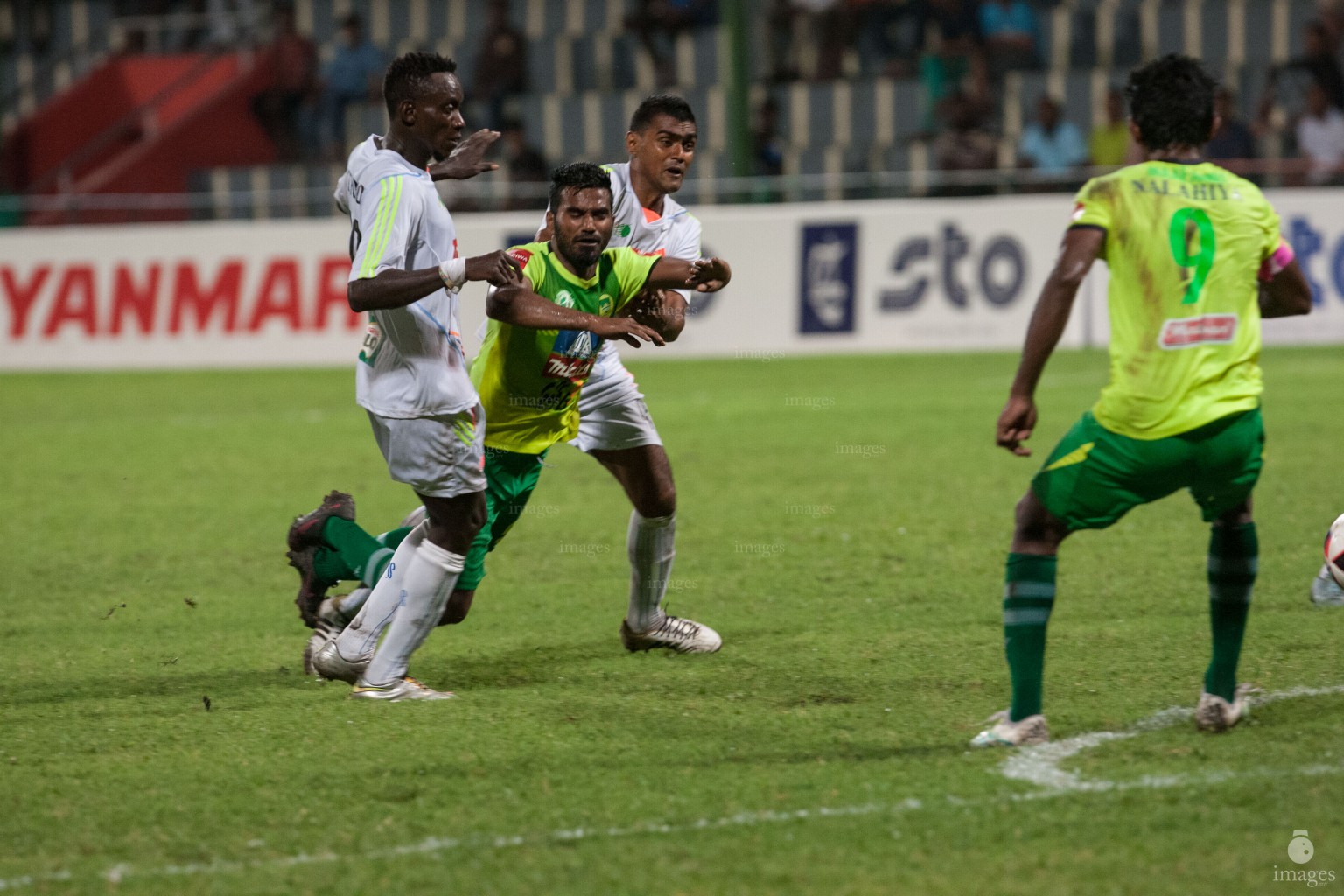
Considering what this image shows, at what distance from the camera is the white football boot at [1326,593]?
602cm

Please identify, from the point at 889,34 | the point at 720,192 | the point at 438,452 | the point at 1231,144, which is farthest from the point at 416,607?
the point at 889,34

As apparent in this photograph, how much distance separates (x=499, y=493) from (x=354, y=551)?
526 millimetres

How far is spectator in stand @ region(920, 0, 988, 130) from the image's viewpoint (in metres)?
19.5

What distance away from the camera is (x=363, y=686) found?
5141 mm

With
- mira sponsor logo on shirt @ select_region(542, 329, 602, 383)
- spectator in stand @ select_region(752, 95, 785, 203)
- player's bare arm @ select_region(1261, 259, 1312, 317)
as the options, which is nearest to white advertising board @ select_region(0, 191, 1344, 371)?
spectator in stand @ select_region(752, 95, 785, 203)

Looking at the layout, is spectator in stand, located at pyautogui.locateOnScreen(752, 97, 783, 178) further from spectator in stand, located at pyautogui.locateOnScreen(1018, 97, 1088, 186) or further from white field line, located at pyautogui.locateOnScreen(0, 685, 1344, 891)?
white field line, located at pyautogui.locateOnScreen(0, 685, 1344, 891)

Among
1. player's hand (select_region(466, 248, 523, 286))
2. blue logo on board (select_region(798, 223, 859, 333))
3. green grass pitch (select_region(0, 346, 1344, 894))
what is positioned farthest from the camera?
blue logo on board (select_region(798, 223, 859, 333))

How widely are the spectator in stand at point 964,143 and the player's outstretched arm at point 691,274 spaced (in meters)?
11.8

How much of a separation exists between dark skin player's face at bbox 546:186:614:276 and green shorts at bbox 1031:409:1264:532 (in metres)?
1.64

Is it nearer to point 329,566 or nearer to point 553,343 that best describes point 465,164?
point 553,343

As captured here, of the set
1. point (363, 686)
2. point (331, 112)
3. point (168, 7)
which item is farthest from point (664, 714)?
point (168, 7)

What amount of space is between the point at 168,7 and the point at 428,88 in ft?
74.3

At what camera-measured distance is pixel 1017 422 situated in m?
4.16

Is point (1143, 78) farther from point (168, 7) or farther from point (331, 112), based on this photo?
point (168, 7)
